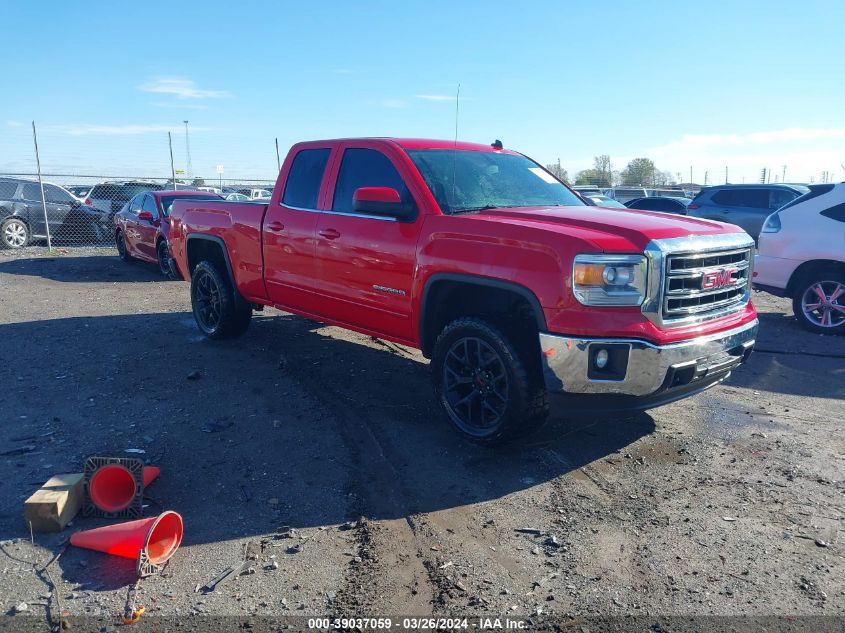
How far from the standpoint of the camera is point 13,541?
3.33m

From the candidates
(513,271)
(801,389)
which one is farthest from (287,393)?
(801,389)

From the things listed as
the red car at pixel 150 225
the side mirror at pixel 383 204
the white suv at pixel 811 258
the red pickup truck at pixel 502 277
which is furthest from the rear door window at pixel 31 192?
the white suv at pixel 811 258

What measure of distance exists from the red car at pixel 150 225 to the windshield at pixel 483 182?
723 cm

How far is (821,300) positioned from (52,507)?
8.06m

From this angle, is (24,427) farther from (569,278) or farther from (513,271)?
(569,278)

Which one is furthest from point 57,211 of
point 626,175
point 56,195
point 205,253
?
point 626,175

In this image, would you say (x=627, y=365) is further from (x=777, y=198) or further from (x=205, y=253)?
(x=777, y=198)

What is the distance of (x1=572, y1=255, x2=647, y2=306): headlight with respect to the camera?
12.4 ft

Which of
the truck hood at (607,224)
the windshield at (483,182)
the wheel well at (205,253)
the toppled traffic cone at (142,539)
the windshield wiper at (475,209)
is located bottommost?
the toppled traffic cone at (142,539)

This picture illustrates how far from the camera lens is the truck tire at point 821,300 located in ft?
25.7

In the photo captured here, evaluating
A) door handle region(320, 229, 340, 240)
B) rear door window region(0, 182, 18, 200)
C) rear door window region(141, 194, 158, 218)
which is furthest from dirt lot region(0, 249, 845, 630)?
rear door window region(0, 182, 18, 200)

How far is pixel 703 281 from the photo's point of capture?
4.14 meters

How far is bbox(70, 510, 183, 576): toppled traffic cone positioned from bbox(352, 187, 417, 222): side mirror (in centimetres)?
237

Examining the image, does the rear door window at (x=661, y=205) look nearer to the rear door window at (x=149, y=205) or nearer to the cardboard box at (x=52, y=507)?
the rear door window at (x=149, y=205)
